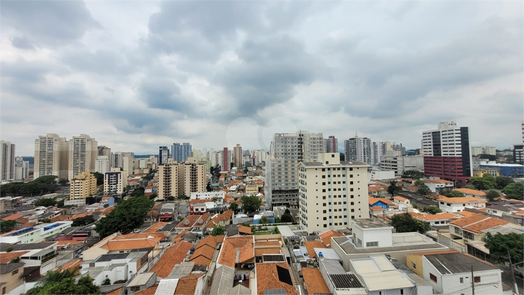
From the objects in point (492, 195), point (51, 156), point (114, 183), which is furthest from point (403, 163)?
point (51, 156)

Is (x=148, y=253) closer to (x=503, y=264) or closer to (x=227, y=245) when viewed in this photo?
(x=227, y=245)

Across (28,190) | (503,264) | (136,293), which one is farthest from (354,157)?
(28,190)

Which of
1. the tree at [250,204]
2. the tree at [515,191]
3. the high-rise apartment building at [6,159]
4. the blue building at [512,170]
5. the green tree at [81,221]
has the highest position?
the high-rise apartment building at [6,159]

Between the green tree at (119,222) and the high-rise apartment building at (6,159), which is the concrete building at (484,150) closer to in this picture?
the green tree at (119,222)

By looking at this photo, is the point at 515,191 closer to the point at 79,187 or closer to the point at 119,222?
the point at 119,222

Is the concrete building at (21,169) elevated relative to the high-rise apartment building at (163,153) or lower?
lower

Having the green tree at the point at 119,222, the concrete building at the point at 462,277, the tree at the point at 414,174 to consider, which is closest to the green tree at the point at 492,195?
the tree at the point at 414,174

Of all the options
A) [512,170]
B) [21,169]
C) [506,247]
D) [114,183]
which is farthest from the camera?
[21,169]
